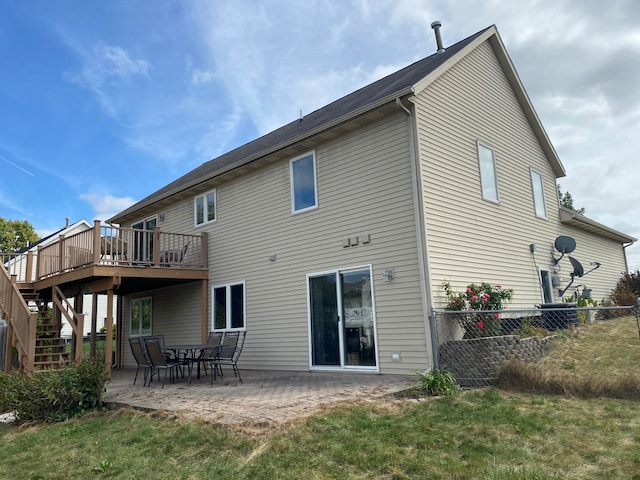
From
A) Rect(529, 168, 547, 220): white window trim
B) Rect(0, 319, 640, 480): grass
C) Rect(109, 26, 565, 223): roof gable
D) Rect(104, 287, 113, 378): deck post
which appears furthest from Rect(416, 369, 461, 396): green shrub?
Rect(529, 168, 547, 220): white window trim

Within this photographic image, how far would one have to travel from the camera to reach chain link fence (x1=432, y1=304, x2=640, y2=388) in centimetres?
714

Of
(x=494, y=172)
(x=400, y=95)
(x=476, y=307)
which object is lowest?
(x=476, y=307)

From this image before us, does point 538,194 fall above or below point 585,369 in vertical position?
above

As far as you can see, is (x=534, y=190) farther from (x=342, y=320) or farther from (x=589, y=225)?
(x=342, y=320)

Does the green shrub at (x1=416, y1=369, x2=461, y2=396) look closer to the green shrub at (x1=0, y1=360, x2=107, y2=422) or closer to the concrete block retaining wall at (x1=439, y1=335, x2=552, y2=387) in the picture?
the concrete block retaining wall at (x1=439, y1=335, x2=552, y2=387)

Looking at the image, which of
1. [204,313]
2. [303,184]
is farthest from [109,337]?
[303,184]

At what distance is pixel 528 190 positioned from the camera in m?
12.2

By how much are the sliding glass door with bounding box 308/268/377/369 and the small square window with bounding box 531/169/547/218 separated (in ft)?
20.8

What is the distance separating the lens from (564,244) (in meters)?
12.4

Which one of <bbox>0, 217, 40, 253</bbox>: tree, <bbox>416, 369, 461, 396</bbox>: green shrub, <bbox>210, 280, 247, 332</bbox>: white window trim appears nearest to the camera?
<bbox>416, 369, 461, 396</bbox>: green shrub

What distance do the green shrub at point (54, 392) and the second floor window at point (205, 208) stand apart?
250 inches

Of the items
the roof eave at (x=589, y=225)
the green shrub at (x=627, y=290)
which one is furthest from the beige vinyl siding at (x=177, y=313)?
the green shrub at (x=627, y=290)

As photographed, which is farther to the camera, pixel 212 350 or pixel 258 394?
pixel 212 350

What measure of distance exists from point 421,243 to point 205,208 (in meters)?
7.14
